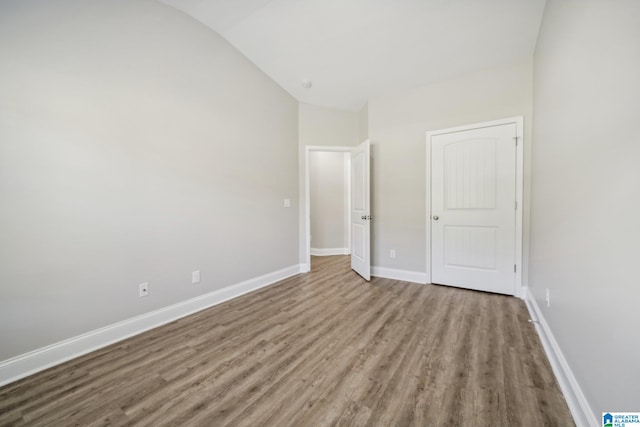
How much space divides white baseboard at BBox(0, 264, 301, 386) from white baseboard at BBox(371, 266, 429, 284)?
195 centimetres

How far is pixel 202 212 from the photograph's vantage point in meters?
2.60

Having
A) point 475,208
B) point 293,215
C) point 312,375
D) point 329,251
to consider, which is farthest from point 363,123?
point 312,375

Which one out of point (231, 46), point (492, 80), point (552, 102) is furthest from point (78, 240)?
point (492, 80)

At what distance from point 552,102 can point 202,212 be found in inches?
127

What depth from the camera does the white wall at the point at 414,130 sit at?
277 centimetres

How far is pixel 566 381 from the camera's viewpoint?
1.38m

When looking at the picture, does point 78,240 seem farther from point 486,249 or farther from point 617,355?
point 486,249

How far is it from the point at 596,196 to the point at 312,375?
5.80 feet

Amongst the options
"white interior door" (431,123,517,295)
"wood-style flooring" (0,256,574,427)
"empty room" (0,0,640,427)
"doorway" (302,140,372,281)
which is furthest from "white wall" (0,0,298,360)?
"white interior door" (431,123,517,295)

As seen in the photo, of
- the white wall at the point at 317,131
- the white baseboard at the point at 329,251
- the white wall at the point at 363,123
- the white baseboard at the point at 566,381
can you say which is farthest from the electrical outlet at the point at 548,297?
the white baseboard at the point at 329,251

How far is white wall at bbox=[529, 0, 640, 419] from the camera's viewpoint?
87 cm

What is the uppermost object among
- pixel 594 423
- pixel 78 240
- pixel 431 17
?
pixel 431 17

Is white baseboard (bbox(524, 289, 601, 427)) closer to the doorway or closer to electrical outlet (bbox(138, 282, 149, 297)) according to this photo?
the doorway

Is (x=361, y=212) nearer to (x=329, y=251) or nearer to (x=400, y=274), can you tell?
(x=400, y=274)
